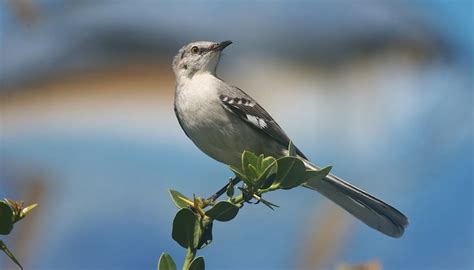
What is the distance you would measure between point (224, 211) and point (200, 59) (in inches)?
81.6

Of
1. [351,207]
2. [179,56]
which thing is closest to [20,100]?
[179,56]

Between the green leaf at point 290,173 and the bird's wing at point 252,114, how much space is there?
4.74ft

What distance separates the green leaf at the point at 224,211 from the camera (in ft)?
4.08

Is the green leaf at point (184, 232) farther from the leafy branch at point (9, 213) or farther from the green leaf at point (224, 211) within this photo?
the leafy branch at point (9, 213)

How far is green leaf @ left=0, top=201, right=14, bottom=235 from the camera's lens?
1.04 metres

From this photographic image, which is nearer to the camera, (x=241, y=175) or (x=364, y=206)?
(x=241, y=175)

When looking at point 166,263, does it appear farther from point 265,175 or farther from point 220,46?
point 220,46

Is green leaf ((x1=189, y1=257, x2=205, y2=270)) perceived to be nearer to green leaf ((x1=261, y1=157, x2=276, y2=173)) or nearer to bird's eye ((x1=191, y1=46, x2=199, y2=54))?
green leaf ((x1=261, y1=157, x2=276, y2=173))

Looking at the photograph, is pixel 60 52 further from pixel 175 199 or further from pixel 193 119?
pixel 175 199

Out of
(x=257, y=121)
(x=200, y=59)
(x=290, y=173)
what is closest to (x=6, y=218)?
(x=290, y=173)

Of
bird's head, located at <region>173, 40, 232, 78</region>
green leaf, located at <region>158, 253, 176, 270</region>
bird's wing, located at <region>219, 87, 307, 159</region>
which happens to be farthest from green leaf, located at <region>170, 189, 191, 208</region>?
bird's head, located at <region>173, 40, 232, 78</region>

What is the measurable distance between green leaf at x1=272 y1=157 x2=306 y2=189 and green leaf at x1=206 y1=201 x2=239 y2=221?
94mm

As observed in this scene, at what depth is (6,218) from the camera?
1.05 metres

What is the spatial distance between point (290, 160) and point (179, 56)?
7.41 ft
